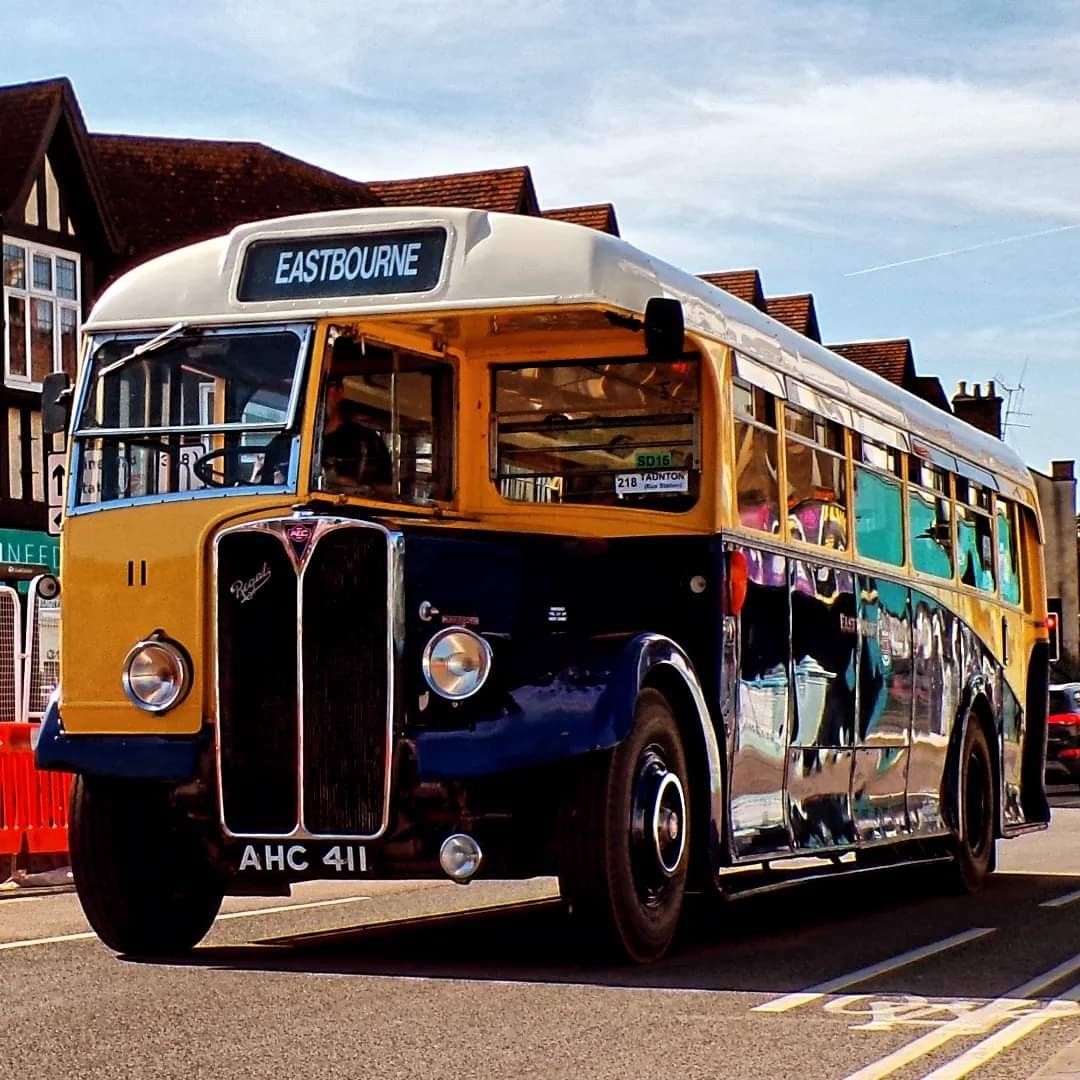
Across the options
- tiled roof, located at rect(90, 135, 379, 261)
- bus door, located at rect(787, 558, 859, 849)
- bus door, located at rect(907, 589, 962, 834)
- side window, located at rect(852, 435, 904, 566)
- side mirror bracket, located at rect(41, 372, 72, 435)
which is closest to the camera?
side mirror bracket, located at rect(41, 372, 72, 435)

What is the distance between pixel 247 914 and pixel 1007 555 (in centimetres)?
720

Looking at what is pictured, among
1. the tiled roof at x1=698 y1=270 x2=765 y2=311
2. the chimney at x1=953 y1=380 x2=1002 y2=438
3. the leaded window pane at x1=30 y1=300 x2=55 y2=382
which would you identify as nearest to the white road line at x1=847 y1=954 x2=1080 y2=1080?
the leaded window pane at x1=30 y1=300 x2=55 y2=382

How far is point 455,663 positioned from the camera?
939 cm

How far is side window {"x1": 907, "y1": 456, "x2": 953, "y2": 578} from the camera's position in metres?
14.6

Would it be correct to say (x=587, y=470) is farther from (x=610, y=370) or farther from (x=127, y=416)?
(x=127, y=416)

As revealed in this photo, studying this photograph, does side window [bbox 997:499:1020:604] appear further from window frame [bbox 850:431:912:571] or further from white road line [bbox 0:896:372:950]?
white road line [bbox 0:896:372:950]

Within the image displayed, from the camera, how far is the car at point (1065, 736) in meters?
35.2

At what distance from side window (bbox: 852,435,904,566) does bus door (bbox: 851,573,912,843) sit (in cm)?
20

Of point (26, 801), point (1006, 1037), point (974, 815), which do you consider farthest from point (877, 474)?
point (26, 801)

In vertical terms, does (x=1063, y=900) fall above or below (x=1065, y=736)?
below

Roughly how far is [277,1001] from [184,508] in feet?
7.24

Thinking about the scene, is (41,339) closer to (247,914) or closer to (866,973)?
(247,914)

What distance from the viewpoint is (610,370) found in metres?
10.9

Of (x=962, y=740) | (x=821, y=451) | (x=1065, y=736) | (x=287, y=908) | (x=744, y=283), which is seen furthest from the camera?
(x=744, y=283)
